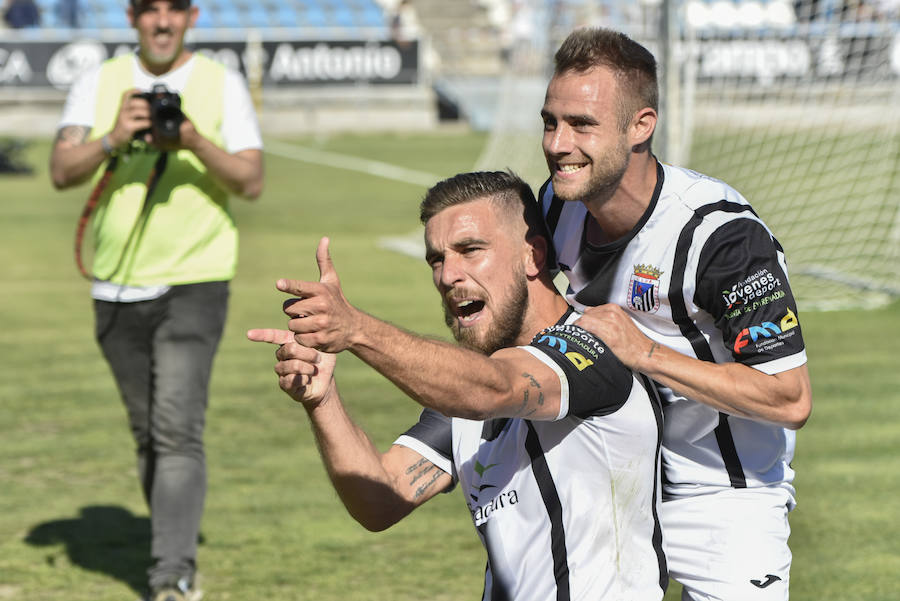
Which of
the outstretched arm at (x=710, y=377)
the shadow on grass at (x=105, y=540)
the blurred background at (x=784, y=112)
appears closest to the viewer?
the outstretched arm at (x=710, y=377)

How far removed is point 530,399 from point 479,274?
516 mm

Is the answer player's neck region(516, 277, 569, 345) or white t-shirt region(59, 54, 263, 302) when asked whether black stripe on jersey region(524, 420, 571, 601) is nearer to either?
player's neck region(516, 277, 569, 345)

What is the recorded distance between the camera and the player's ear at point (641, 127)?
3.11 m

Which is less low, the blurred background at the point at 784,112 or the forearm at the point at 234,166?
the forearm at the point at 234,166

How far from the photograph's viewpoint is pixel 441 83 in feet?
118

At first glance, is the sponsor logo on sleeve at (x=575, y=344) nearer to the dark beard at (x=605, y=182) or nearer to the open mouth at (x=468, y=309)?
the open mouth at (x=468, y=309)

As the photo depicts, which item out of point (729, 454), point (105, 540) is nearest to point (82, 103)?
point (105, 540)

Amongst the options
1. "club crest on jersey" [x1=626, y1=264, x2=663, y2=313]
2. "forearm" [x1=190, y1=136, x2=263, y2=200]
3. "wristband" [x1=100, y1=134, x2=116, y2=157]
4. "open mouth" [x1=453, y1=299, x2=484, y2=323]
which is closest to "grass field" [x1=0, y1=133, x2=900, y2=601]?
"forearm" [x1=190, y1=136, x2=263, y2=200]

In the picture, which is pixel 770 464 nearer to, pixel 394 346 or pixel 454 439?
pixel 454 439

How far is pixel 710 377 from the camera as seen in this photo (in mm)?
2883

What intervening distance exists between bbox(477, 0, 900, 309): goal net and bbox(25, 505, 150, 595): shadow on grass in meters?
7.46

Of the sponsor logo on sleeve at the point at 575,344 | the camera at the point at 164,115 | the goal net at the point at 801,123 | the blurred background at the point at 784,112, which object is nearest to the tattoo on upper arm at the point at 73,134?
the camera at the point at 164,115

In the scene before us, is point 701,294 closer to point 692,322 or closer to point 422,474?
point 692,322

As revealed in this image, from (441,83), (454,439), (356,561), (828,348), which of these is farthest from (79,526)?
(441,83)
